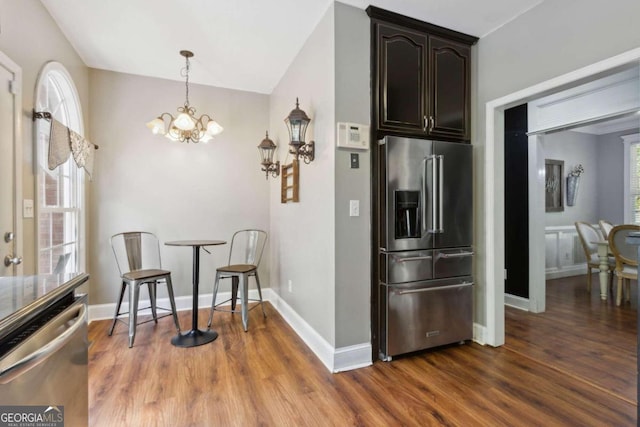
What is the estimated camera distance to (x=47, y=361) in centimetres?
96

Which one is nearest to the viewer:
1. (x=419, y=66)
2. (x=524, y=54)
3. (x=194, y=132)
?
(x=524, y=54)

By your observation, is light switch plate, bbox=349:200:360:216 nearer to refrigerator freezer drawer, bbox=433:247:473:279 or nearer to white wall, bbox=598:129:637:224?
refrigerator freezer drawer, bbox=433:247:473:279

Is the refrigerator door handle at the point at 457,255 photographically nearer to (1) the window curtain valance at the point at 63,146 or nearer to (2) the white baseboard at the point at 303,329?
(2) the white baseboard at the point at 303,329

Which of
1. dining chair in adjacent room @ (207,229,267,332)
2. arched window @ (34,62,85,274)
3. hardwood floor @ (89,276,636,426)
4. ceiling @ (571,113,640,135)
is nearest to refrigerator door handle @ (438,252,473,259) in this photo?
hardwood floor @ (89,276,636,426)

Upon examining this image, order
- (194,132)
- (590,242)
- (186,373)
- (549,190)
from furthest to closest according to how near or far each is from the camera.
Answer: (549,190) → (590,242) → (194,132) → (186,373)

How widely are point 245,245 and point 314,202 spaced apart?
165cm

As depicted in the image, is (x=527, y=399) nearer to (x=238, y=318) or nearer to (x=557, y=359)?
(x=557, y=359)

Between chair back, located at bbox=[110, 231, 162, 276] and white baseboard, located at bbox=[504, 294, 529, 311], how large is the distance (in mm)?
4225

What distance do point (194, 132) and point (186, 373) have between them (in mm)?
2362

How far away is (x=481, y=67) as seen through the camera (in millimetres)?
2826

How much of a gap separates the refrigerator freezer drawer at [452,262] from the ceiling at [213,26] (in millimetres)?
1897

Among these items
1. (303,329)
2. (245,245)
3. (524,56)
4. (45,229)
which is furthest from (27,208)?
(524,56)

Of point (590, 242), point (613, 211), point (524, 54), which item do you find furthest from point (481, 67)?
point (613, 211)

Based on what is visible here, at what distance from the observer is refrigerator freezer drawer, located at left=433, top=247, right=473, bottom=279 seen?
260cm
